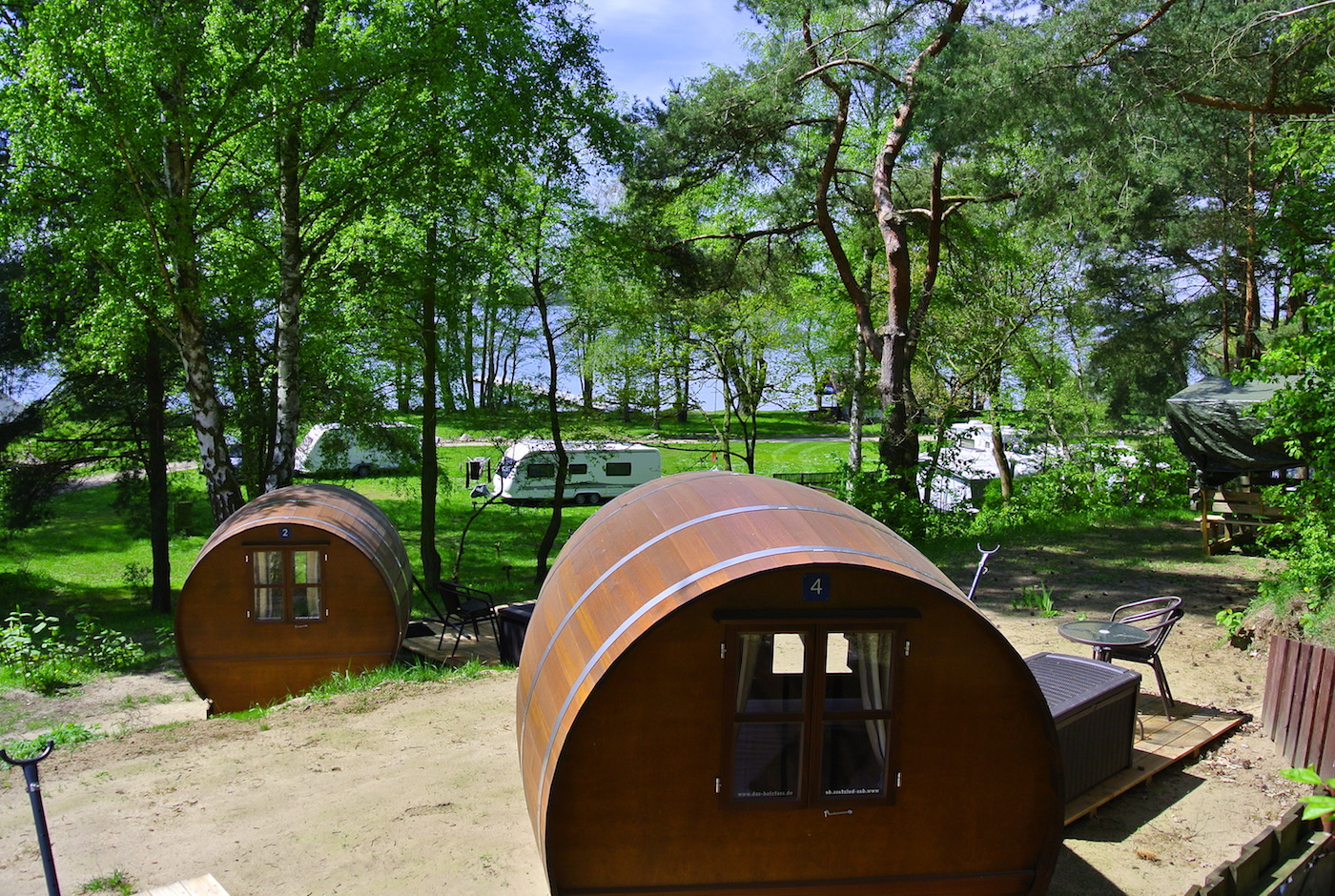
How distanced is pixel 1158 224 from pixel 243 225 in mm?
18755

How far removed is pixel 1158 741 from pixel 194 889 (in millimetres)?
6952

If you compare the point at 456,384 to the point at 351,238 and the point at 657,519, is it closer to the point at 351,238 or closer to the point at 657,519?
the point at 351,238

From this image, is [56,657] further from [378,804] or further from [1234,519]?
[1234,519]

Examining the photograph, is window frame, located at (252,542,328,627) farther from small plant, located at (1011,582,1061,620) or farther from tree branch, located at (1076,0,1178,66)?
tree branch, located at (1076,0,1178,66)

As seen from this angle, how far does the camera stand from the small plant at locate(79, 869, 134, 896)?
18.2 feet

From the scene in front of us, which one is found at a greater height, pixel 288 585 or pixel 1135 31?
pixel 1135 31

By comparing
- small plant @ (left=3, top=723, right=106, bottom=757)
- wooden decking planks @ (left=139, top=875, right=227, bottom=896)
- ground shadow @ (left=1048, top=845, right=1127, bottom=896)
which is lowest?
small plant @ (left=3, top=723, right=106, bottom=757)

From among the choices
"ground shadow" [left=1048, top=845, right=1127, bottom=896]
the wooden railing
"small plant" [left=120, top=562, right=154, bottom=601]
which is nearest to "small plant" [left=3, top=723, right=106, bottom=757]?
"ground shadow" [left=1048, top=845, right=1127, bottom=896]

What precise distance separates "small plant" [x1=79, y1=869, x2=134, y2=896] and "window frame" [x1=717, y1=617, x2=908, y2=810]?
365 cm

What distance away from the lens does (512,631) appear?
11102 mm

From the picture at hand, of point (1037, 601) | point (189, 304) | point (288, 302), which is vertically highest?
point (288, 302)

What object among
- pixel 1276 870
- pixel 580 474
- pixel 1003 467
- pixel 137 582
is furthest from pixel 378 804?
pixel 580 474

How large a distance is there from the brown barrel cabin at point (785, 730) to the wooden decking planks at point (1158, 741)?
1665 mm

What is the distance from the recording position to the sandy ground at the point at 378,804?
5.73 meters
